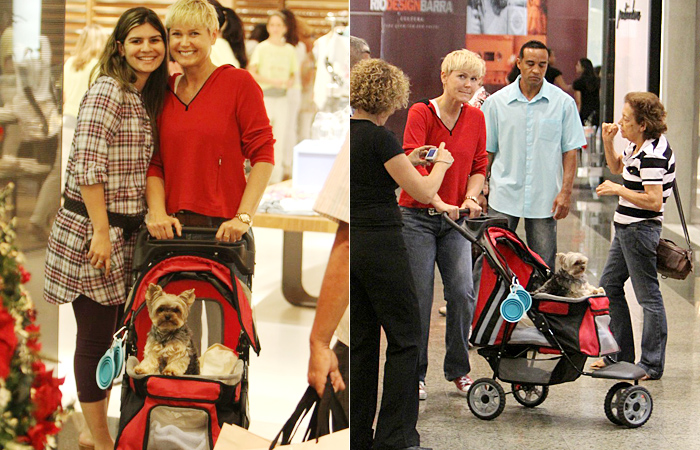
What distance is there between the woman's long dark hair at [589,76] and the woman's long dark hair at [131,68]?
2901 mm

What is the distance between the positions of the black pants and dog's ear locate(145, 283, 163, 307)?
0.82 metres

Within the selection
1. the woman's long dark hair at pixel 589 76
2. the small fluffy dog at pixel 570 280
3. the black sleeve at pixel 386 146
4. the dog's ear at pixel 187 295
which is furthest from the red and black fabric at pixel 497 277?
the dog's ear at pixel 187 295

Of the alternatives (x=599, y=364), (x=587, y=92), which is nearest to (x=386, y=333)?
(x=599, y=364)

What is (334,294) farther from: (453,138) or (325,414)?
(453,138)


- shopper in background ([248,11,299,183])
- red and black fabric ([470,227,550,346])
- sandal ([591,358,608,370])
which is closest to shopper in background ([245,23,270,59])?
shopper in background ([248,11,299,183])

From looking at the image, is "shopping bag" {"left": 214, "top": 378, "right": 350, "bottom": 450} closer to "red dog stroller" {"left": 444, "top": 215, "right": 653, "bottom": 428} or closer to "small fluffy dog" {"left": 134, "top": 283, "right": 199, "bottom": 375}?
"small fluffy dog" {"left": 134, "top": 283, "right": 199, "bottom": 375}

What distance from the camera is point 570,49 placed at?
493cm

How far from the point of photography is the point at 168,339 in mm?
2793

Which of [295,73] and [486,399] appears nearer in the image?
[295,73]

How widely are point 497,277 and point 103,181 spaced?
2.05m

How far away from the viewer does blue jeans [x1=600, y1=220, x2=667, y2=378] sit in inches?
189

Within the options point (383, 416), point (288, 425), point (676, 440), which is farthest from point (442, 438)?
point (288, 425)

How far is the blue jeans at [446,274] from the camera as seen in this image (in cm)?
422

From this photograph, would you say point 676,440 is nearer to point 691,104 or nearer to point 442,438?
point 442,438
